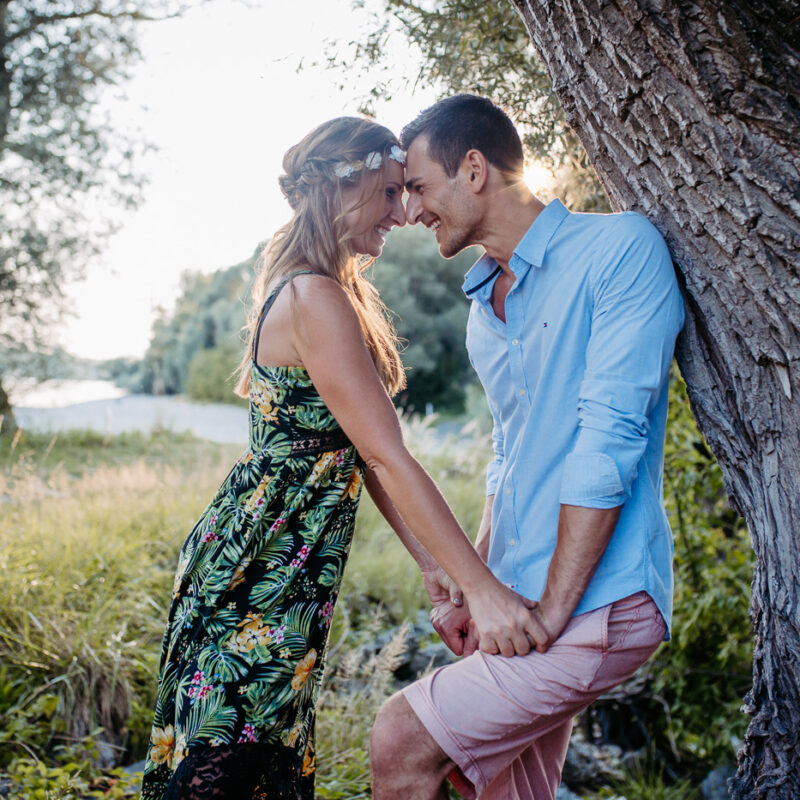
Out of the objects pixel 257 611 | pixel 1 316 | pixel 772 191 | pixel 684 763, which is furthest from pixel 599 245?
pixel 1 316

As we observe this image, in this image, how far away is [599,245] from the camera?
191 cm

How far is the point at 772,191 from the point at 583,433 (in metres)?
0.67

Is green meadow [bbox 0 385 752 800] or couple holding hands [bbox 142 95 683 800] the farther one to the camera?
green meadow [bbox 0 385 752 800]

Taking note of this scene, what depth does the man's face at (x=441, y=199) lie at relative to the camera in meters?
2.22

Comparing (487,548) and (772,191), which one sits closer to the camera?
(772,191)

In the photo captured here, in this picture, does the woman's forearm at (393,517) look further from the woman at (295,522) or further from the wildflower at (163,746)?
the wildflower at (163,746)

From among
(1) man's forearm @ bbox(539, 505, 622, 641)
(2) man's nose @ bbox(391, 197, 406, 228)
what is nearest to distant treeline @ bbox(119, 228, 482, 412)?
(2) man's nose @ bbox(391, 197, 406, 228)

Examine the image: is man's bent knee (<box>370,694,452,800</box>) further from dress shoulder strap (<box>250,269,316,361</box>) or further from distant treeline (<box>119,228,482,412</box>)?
distant treeline (<box>119,228,482,412</box>)

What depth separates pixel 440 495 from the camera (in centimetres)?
192

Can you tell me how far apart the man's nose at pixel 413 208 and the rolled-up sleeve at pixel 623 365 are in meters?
0.66

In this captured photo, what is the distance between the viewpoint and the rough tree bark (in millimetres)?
1685

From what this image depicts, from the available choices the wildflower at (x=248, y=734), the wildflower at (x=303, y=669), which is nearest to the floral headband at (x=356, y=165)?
the wildflower at (x=303, y=669)

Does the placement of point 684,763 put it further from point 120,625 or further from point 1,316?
point 1,316

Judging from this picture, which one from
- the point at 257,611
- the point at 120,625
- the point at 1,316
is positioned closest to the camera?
the point at 257,611
